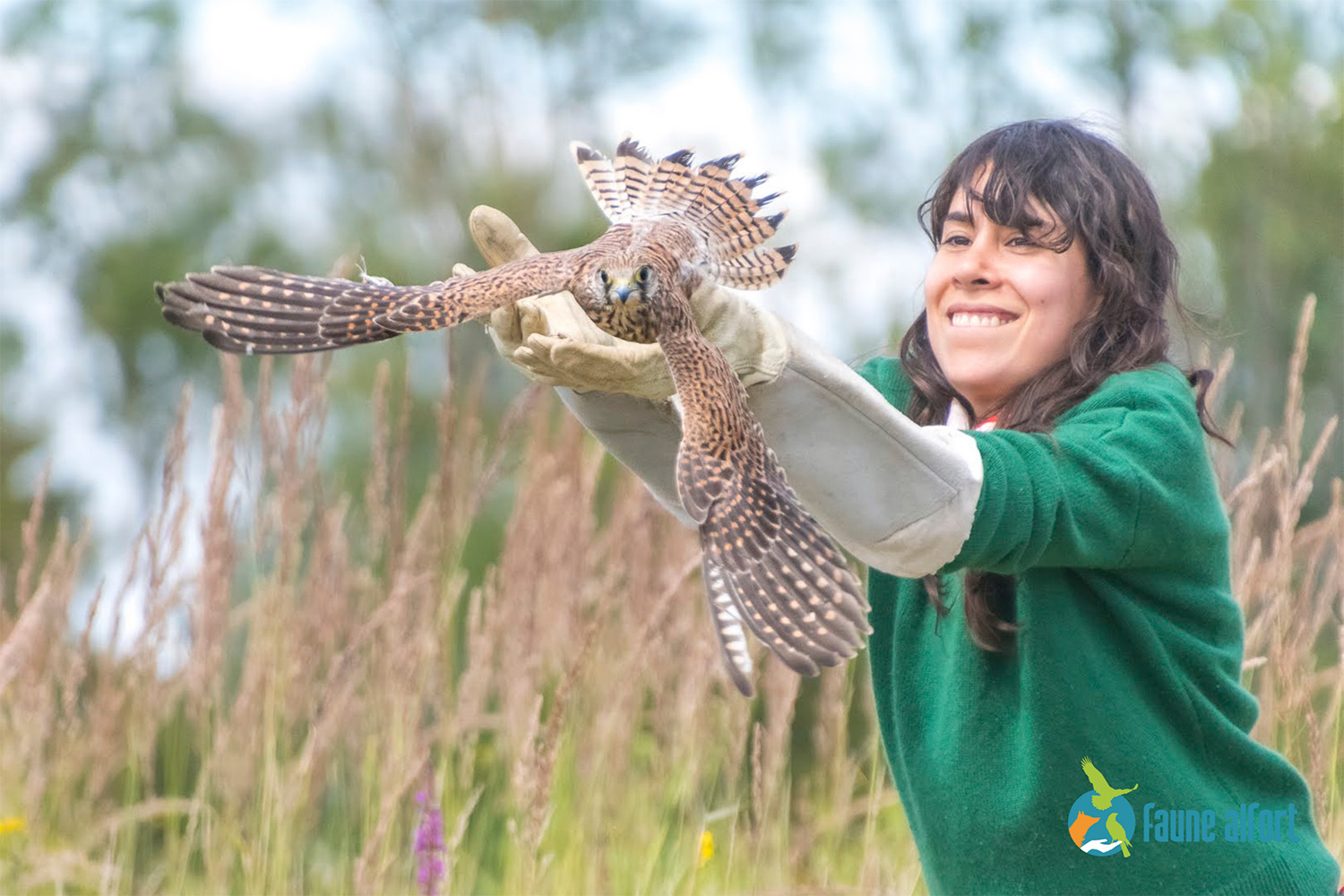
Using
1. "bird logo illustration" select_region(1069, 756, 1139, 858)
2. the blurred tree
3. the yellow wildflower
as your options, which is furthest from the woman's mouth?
the blurred tree

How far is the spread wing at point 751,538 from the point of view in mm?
1440

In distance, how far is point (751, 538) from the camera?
1.52 meters

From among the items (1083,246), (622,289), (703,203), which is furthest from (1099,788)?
(703,203)

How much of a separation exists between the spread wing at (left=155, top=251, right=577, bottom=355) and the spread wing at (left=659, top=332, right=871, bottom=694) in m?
→ 0.24

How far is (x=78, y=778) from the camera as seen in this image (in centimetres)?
275

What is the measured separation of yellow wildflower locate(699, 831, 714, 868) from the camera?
2342 millimetres

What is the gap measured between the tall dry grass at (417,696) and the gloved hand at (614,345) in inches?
24.1

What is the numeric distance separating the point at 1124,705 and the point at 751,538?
0.53m

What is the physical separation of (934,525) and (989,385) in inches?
17.9

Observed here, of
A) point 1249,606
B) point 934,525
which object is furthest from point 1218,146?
point 934,525

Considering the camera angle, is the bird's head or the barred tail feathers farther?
the barred tail feathers

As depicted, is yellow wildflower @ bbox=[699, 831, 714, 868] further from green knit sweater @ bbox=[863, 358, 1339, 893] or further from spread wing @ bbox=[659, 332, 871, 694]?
spread wing @ bbox=[659, 332, 871, 694]

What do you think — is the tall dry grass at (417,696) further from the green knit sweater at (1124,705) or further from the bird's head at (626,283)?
the bird's head at (626,283)

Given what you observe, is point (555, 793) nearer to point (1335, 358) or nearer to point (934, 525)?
point (934, 525)
